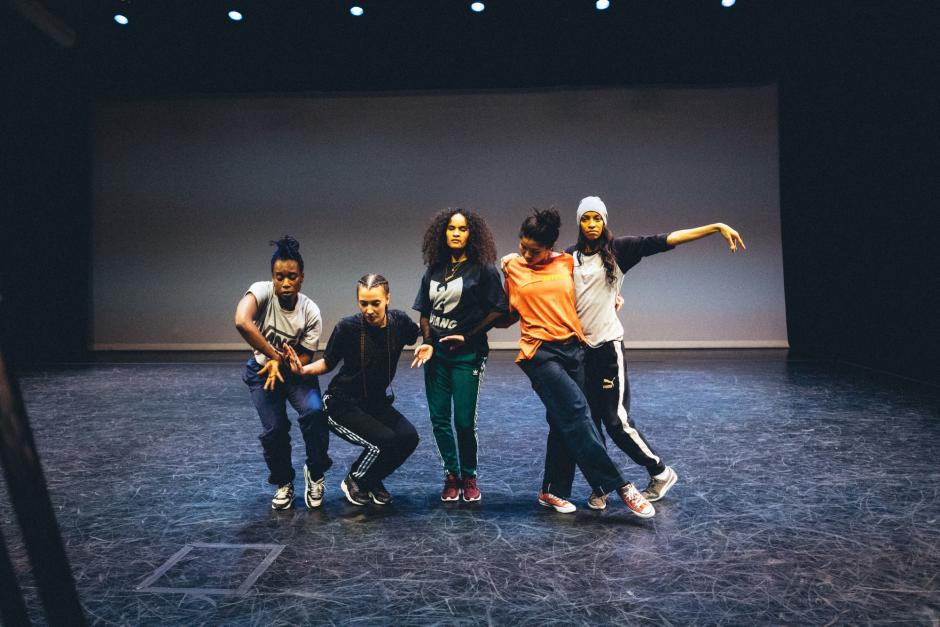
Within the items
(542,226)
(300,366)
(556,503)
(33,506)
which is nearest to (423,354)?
(300,366)

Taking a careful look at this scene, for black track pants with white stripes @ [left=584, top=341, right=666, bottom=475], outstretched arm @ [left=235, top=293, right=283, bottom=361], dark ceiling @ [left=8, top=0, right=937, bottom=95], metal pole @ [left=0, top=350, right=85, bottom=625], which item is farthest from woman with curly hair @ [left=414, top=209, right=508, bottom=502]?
dark ceiling @ [left=8, top=0, right=937, bottom=95]

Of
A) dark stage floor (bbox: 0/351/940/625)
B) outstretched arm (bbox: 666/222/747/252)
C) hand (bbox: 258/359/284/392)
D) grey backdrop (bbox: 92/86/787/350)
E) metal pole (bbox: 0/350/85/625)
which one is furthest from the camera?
grey backdrop (bbox: 92/86/787/350)

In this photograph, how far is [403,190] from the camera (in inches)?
366

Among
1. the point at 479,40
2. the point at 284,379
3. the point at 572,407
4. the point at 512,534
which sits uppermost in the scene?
the point at 479,40

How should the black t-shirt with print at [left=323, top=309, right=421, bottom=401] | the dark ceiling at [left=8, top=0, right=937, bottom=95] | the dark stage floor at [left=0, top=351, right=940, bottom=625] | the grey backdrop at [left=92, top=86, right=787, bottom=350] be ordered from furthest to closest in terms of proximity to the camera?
the grey backdrop at [left=92, top=86, right=787, bottom=350]
the dark ceiling at [left=8, top=0, right=937, bottom=95]
the black t-shirt with print at [left=323, top=309, right=421, bottom=401]
the dark stage floor at [left=0, top=351, right=940, bottom=625]

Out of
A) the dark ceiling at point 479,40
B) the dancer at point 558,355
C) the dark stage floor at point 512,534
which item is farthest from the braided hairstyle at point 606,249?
the dark ceiling at point 479,40

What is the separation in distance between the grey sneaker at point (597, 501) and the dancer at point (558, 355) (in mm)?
65

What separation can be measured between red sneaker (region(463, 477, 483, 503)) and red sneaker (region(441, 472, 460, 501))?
4 centimetres

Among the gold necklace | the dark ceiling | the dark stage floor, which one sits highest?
the dark ceiling

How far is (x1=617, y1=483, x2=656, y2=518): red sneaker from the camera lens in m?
2.86

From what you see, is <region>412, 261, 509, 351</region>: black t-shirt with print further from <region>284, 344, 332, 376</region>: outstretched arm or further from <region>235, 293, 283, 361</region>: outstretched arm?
<region>235, 293, 283, 361</region>: outstretched arm

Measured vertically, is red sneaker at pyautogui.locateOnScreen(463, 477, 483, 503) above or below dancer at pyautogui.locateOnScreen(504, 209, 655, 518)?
below

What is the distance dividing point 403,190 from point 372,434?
266 inches

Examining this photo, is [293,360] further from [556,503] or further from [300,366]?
[556,503]
